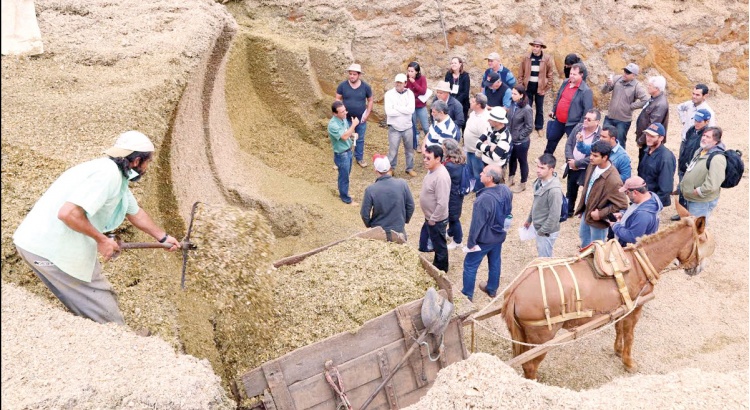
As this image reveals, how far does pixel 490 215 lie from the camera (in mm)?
7039

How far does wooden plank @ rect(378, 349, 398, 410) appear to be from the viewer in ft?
16.0

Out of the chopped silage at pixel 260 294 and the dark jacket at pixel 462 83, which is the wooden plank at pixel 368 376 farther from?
the dark jacket at pixel 462 83

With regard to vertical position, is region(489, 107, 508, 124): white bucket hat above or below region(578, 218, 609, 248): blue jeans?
above

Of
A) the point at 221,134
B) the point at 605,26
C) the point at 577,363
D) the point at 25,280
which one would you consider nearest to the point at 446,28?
the point at 605,26

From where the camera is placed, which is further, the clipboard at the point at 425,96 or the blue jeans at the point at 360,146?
the clipboard at the point at 425,96

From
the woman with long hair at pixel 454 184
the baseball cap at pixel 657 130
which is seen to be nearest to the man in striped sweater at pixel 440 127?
the woman with long hair at pixel 454 184

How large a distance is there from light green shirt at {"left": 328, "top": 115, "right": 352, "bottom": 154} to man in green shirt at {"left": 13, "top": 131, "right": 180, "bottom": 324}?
16.7 feet

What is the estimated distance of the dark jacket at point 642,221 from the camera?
6691 mm

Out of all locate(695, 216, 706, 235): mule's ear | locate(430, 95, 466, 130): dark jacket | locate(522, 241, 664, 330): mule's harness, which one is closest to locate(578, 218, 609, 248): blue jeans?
locate(695, 216, 706, 235): mule's ear

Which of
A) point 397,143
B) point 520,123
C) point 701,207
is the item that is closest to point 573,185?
point 520,123

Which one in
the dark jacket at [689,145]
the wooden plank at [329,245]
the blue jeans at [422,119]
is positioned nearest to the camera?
the wooden plank at [329,245]

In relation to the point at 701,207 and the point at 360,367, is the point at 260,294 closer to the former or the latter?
the point at 360,367

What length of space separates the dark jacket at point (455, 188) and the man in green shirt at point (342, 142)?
192cm

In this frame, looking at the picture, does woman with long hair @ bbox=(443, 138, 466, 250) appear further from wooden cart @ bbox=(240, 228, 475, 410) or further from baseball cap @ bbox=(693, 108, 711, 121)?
baseball cap @ bbox=(693, 108, 711, 121)
